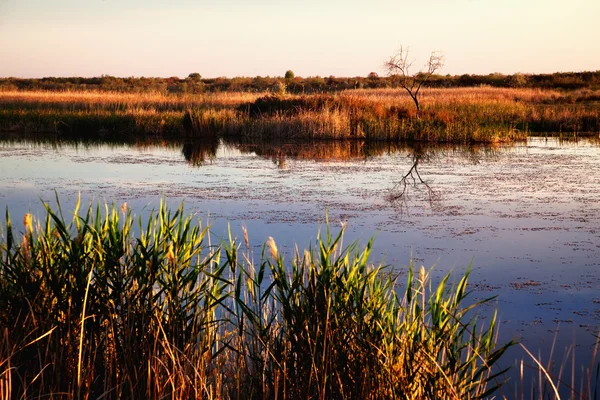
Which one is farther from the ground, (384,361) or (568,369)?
(384,361)

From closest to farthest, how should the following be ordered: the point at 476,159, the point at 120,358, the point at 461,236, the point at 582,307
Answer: the point at 120,358
the point at 582,307
the point at 461,236
the point at 476,159

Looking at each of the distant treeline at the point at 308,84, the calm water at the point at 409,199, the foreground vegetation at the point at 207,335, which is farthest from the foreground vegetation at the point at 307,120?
the distant treeline at the point at 308,84

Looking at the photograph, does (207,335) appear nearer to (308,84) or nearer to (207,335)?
(207,335)

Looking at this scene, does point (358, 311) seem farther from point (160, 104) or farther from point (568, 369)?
point (160, 104)

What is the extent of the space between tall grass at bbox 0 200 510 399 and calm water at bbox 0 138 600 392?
1.20 metres

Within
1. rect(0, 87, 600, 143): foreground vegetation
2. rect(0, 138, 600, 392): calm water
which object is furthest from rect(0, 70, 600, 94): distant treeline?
rect(0, 138, 600, 392): calm water

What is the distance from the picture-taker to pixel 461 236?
767 cm

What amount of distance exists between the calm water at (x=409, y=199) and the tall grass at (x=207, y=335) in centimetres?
120

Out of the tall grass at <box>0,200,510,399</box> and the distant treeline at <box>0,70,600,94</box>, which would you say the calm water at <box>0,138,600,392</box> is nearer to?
the tall grass at <box>0,200,510,399</box>

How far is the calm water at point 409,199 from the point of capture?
588cm

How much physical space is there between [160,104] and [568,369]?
2448cm

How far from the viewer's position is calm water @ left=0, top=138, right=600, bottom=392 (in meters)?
5.88

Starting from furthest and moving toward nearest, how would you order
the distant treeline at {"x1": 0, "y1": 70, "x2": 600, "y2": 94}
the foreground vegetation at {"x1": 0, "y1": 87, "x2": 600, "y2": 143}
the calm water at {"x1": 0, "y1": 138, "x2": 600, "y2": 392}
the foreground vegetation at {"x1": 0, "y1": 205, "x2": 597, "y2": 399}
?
the distant treeline at {"x1": 0, "y1": 70, "x2": 600, "y2": 94} < the foreground vegetation at {"x1": 0, "y1": 87, "x2": 600, "y2": 143} < the calm water at {"x1": 0, "y1": 138, "x2": 600, "y2": 392} < the foreground vegetation at {"x1": 0, "y1": 205, "x2": 597, "y2": 399}

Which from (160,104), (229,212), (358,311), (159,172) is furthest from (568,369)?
(160,104)
